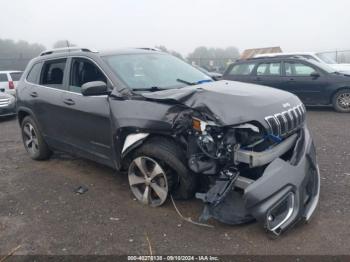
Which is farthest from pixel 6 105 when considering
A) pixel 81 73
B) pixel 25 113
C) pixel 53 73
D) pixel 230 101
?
pixel 230 101

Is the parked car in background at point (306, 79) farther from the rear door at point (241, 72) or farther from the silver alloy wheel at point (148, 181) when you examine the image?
the silver alloy wheel at point (148, 181)

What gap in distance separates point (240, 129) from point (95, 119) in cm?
189

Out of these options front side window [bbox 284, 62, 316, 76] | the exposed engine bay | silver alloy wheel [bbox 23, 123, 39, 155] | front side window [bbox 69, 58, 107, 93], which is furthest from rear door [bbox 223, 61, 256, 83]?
the exposed engine bay

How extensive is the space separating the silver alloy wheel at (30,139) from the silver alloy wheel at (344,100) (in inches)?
300

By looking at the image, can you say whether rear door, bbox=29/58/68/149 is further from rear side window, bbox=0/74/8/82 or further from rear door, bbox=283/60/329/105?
rear side window, bbox=0/74/8/82

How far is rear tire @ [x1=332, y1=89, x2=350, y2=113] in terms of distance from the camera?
9711 millimetres

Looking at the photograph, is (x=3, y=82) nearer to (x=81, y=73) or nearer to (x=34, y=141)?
(x=34, y=141)

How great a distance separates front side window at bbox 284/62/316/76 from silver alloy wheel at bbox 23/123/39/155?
704 centimetres

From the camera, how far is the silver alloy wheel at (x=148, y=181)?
4.07 m

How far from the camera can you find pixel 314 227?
3.61m

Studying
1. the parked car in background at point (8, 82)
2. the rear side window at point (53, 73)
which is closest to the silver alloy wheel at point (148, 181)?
the rear side window at point (53, 73)

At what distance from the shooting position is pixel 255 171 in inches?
145

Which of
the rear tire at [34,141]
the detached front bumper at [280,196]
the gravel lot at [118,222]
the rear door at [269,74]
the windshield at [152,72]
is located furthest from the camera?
the rear door at [269,74]

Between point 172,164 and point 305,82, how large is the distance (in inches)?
286
